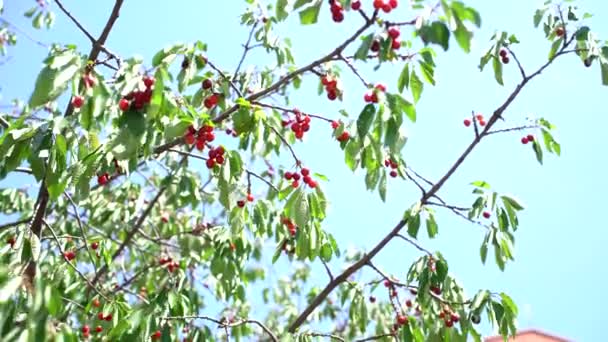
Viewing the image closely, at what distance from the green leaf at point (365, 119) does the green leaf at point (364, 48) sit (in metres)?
0.25

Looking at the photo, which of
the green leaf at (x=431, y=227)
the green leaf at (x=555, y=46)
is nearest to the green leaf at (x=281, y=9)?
the green leaf at (x=431, y=227)

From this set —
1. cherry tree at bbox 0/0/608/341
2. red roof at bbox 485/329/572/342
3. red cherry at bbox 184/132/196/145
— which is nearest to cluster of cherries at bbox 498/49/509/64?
cherry tree at bbox 0/0/608/341

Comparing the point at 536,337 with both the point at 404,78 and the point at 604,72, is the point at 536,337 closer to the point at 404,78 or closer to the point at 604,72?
the point at 604,72

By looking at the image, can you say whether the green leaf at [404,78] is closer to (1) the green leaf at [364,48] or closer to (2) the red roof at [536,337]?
(1) the green leaf at [364,48]

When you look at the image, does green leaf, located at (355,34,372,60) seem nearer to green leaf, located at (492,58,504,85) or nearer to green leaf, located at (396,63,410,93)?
green leaf, located at (396,63,410,93)

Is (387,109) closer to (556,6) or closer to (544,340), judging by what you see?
(556,6)

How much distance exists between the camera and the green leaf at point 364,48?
65.7 inches

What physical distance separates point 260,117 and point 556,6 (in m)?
1.97

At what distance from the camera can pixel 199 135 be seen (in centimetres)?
207

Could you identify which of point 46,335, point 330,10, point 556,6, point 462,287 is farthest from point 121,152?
point 556,6

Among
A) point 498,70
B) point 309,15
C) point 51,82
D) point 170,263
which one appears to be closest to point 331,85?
point 309,15

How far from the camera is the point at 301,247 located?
8.08ft

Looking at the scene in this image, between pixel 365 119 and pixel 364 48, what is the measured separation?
30 cm

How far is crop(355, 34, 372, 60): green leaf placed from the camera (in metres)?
1.67
